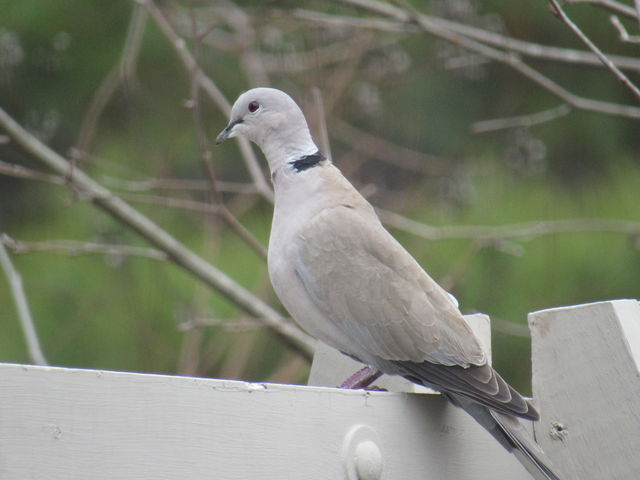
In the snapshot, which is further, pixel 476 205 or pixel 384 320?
pixel 476 205

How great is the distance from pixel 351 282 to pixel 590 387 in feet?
2.28

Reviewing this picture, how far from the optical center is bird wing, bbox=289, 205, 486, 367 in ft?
7.29

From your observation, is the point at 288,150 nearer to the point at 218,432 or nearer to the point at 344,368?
the point at 344,368

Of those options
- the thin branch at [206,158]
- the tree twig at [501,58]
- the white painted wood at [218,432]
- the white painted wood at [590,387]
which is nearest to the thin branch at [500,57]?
the tree twig at [501,58]

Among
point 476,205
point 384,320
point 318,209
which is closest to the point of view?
point 384,320

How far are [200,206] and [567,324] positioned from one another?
1.81 m

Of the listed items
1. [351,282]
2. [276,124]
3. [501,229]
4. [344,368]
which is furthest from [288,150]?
[501,229]

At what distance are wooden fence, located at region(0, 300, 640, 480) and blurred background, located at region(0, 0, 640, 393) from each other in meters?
1.62

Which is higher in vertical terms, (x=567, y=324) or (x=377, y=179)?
(x=377, y=179)

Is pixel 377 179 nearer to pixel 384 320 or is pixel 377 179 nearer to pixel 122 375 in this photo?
pixel 384 320

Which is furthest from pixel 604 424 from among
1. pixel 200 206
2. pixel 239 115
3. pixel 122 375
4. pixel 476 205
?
pixel 476 205

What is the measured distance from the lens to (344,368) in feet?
7.72

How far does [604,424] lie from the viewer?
5.89 feet

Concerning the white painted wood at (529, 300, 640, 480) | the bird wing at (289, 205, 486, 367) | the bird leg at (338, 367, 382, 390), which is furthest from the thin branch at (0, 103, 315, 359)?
the white painted wood at (529, 300, 640, 480)
